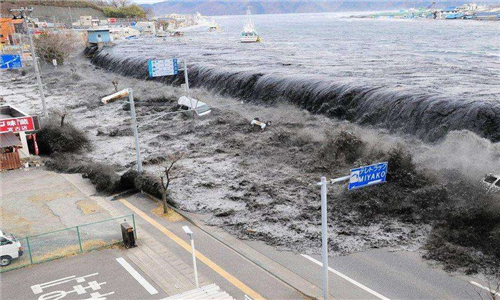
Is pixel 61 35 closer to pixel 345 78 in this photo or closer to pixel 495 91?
pixel 345 78

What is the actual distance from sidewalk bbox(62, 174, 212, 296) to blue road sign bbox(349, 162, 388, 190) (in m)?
7.59

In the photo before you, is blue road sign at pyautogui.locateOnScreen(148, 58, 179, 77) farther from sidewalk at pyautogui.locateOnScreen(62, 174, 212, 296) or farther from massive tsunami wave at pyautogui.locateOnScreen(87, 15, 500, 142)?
sidewalk at pyautogui.locateOnScreen(62, 174, 212, 296)

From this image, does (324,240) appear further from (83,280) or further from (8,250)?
(8,250)

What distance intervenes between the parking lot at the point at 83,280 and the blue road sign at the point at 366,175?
27.2 feet

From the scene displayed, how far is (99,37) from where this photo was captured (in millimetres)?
106125

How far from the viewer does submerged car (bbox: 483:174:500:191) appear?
23497 millimetres

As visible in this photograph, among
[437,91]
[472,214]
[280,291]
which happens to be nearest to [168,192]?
[280,291]

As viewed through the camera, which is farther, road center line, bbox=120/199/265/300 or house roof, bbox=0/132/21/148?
house roof, bbox=0/132/21/148

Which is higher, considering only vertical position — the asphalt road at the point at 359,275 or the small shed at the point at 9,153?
the small shed at the point at 9,153

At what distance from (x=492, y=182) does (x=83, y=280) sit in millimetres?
20980

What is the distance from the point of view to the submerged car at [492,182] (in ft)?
77.1

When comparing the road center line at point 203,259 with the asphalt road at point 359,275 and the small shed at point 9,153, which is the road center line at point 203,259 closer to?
the asphalt road at point 359,275

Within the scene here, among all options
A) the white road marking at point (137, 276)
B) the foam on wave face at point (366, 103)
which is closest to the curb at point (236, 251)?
the white road marking at point (137, 276)

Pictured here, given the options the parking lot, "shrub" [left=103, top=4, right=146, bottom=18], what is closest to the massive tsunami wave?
the parking lot
